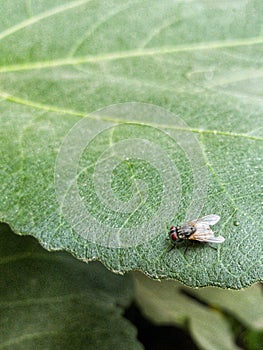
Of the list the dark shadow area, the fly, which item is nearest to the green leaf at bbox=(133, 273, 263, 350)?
the dark shadow area

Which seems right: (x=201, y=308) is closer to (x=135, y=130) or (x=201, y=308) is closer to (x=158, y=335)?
(x=158, y=335)

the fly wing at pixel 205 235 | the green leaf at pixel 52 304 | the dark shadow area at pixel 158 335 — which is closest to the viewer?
the fly wing at pixel 205 235

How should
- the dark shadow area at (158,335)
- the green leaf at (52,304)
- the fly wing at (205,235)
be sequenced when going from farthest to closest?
the dark shadow area at (158,335) < the green leaf at (52,304) < the fly wing at (205,235)

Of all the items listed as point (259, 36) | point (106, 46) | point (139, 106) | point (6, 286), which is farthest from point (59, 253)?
point (259, 36)

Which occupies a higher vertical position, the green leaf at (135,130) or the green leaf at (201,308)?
the green leaf at (135,130)

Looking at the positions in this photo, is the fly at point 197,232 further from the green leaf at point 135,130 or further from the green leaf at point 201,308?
the green leaf at point 201,308

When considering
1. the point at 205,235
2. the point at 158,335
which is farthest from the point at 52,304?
the point at 205,235

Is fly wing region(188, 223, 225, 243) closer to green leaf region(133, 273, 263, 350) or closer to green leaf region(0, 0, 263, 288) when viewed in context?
green leaf region(0, 0, 263, 288)

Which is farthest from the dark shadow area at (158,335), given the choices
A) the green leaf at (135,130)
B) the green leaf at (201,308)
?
the green leaf at (135,130)

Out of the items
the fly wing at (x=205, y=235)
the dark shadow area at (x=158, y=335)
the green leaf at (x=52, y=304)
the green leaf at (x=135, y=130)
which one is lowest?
the dark shadow area at (x=158, y=335)
